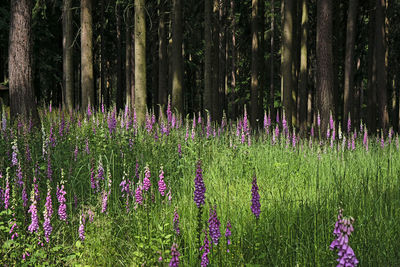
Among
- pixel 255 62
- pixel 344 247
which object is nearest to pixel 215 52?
pixel 255 62

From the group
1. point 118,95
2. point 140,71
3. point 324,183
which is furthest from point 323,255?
point 118,95

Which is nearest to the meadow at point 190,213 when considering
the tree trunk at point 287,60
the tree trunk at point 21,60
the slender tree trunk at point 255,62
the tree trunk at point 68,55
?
the tree trunk at point 21,60

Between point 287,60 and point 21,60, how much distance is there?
9.34 m

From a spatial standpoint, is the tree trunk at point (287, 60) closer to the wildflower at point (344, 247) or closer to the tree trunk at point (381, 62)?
the tree trunk at point (381, 62)

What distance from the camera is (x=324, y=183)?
5570 millimetres

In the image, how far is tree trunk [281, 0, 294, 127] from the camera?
14.5m

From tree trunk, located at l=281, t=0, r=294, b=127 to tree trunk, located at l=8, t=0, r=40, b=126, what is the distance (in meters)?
8.33

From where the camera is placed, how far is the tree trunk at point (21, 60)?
9.64 meters

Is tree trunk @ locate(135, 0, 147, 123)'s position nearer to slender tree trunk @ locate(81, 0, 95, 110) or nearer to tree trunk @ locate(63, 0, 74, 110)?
slender tree trunk @ locate(81, 0, 95, 110)

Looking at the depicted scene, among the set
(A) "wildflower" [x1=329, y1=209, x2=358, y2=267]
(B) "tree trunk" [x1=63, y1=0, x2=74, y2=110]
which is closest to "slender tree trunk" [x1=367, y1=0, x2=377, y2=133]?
Result: (B) "tree trunk" [x1=63, y1=0, x2=74, y2=110]

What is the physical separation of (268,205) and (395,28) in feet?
84.3

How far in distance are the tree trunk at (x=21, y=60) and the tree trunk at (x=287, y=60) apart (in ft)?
27.3

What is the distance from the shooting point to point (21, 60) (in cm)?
977

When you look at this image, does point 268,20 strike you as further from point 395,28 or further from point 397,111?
point 397,111
